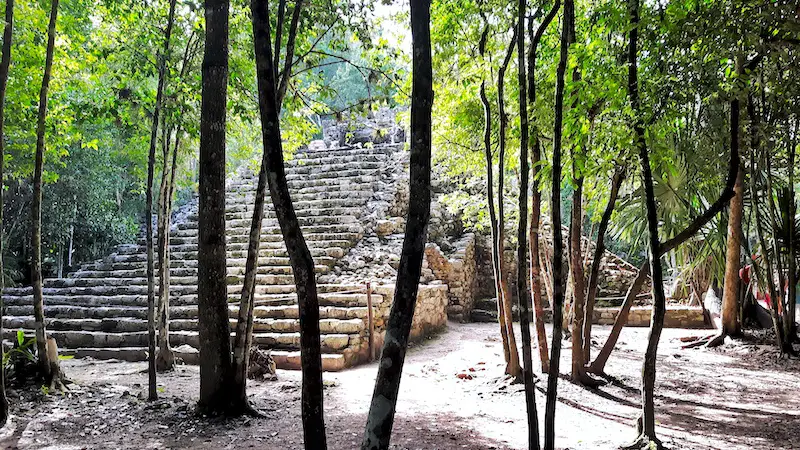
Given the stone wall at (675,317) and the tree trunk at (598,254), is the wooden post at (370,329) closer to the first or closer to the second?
the tree trunk at (598,254)

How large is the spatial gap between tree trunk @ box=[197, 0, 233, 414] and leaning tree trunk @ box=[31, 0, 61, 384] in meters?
1.54

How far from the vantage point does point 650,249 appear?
3.61 meters

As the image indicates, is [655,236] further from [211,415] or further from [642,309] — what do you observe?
[642,309]

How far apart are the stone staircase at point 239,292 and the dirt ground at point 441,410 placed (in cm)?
66

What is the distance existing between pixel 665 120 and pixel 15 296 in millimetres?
11000

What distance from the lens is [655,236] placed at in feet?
11.6

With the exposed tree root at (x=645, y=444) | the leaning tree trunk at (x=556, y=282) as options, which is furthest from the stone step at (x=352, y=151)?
the exposed tree root at (x=645, y=444)

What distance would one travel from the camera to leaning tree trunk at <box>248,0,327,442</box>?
96.3 inches

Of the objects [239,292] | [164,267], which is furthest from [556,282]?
[239,292]

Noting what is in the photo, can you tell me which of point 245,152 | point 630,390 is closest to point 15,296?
point 245,152

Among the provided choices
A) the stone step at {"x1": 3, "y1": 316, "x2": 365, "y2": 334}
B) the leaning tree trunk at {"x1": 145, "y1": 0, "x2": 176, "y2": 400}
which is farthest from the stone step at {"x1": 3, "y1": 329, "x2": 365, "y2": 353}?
the leaning tree trunk at {"x1": 145, "y1": 0, "x2": 176, "y2": 400}

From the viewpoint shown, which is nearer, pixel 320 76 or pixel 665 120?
pixel 665 120

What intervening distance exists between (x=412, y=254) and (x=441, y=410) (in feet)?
10.9

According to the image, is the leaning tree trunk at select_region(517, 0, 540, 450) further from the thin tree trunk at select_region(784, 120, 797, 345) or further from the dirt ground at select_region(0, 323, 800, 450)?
the thin tree trunk at select_region(784, 120, 797, 345)
